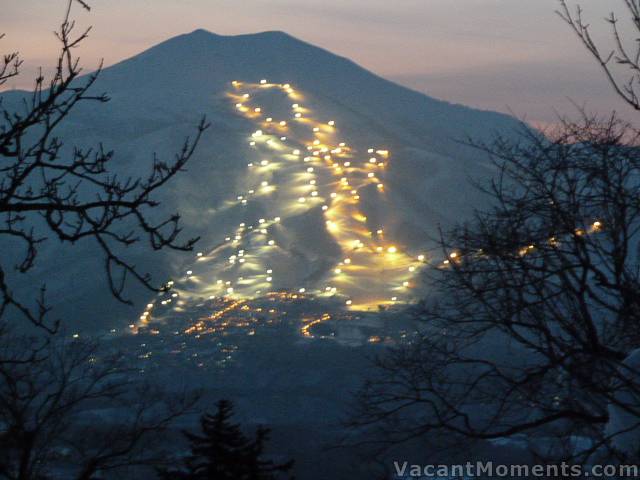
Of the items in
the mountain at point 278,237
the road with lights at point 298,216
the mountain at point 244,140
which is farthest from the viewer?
the mountain at point 244,140

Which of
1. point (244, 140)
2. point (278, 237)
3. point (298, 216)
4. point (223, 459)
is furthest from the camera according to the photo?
point (244, 140)

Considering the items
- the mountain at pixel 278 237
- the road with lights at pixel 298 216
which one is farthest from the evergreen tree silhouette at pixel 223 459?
the road with lights at pixel 298 216

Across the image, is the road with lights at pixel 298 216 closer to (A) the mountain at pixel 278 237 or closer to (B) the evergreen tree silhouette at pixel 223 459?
(A) the mountain at pixel 278 237

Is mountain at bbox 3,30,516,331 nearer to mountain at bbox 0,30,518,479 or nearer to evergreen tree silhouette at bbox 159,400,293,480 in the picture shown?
mountain at bbox 0,30,518,479

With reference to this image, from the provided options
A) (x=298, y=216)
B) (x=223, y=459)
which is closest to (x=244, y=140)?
(x=298, y=216)

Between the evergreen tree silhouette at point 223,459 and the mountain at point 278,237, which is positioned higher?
the mountain at point 278,237

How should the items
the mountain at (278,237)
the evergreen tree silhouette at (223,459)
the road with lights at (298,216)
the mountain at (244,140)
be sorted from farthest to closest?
the mountain at (244,140), the road with lights at (298,216), the mountain at (278,237), the evergreen tree silhouette at (223,459)

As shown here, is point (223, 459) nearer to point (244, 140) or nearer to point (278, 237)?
point (278, 237)

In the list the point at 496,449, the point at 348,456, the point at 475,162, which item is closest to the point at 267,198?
the point at 475,162
